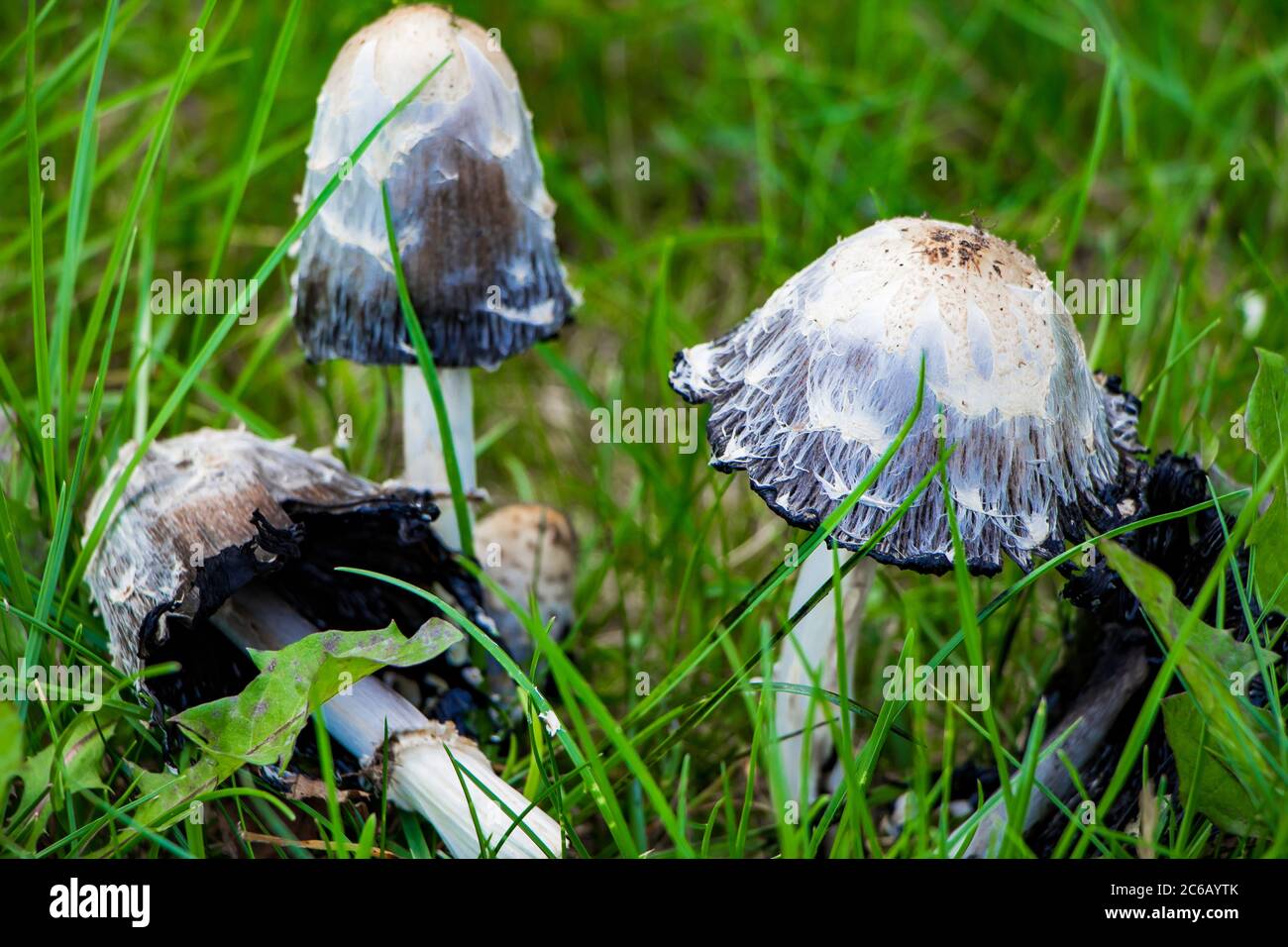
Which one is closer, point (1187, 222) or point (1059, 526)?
point (1059, 526)

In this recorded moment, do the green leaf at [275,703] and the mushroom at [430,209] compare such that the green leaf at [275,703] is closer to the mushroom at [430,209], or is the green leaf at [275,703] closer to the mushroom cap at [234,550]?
the mushroom cap at [234,550]

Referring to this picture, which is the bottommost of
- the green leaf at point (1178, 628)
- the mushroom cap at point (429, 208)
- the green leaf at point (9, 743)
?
the green leaf at point (9, 743)

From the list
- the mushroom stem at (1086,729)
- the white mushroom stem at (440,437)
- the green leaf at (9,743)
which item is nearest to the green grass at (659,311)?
the green leaf at (9,743)

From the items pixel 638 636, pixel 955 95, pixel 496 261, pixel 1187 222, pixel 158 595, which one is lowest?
pixel 638 636

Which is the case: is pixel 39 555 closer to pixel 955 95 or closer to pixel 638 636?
pixel 638 636

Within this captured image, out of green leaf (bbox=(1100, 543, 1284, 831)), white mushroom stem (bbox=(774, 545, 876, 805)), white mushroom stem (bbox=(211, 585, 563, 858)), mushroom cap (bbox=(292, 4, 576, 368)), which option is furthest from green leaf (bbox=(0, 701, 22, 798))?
green leaf (bbox=(1100, 543, 1284, 831))

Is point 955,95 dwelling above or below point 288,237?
above

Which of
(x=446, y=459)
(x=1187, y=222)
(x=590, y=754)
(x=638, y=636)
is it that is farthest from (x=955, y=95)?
(x=590, y=754)

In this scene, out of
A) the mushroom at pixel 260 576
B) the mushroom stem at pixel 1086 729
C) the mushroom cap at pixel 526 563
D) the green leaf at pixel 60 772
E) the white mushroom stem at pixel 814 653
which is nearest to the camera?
the green leaf at pixel 60 772
